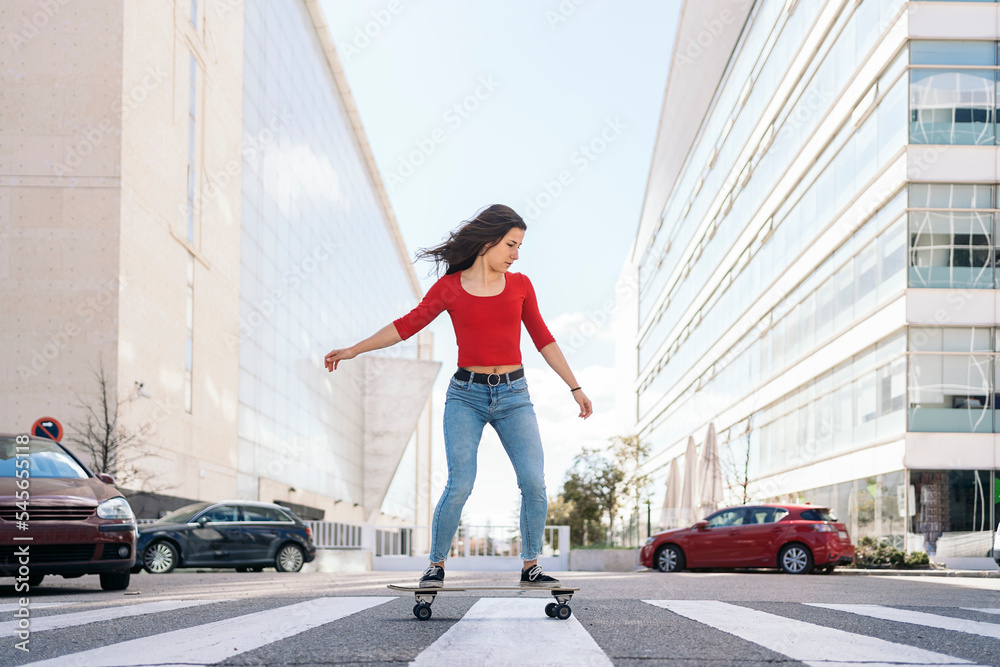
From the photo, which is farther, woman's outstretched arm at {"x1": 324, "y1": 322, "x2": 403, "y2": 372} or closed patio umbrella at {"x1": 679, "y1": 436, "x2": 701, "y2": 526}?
closed patio umbrella at {"x1": 679, "y1": 436, "x2": 701, "y2": 526}

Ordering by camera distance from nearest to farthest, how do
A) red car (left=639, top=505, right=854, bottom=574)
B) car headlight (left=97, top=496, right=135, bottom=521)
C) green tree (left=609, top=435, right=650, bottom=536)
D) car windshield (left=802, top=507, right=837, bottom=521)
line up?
1. car headlight (left=97, top=496, right=135, bottom=521)
2. red car (left=639, top=505, right=854, bottom=574)
3. car windshield (left=802, top=507, right=837, bottom=521)
4. green tree (left=609, top=435, right=650, bottom=536)

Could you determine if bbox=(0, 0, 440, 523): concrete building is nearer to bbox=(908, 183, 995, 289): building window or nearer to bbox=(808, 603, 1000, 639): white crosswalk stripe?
bbox=(908, 183, 995, 289): building window

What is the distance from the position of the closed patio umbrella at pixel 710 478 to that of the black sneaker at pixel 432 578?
23.5 meters

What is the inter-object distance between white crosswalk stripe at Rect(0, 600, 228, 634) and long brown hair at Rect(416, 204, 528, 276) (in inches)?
101

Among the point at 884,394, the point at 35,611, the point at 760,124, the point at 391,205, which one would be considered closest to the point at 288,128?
the point at 760,124

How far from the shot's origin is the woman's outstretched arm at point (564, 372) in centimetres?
571

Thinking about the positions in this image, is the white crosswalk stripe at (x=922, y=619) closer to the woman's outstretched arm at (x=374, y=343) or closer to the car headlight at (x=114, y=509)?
the woman's outstretched arm at (x=374, y=343)

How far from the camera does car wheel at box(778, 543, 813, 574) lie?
1889cm

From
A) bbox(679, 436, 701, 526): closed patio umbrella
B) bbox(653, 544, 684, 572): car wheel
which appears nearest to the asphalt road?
bbox(653, 544, 684, 572): car wheel

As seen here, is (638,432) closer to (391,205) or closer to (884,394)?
(391,205)

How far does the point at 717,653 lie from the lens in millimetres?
3852

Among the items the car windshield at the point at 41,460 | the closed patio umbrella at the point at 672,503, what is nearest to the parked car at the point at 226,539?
the car windshield at the point at 41,460

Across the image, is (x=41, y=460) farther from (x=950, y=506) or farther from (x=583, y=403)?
(x=950, y=506)

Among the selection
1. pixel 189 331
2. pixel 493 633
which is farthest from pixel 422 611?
pixel 189 331
